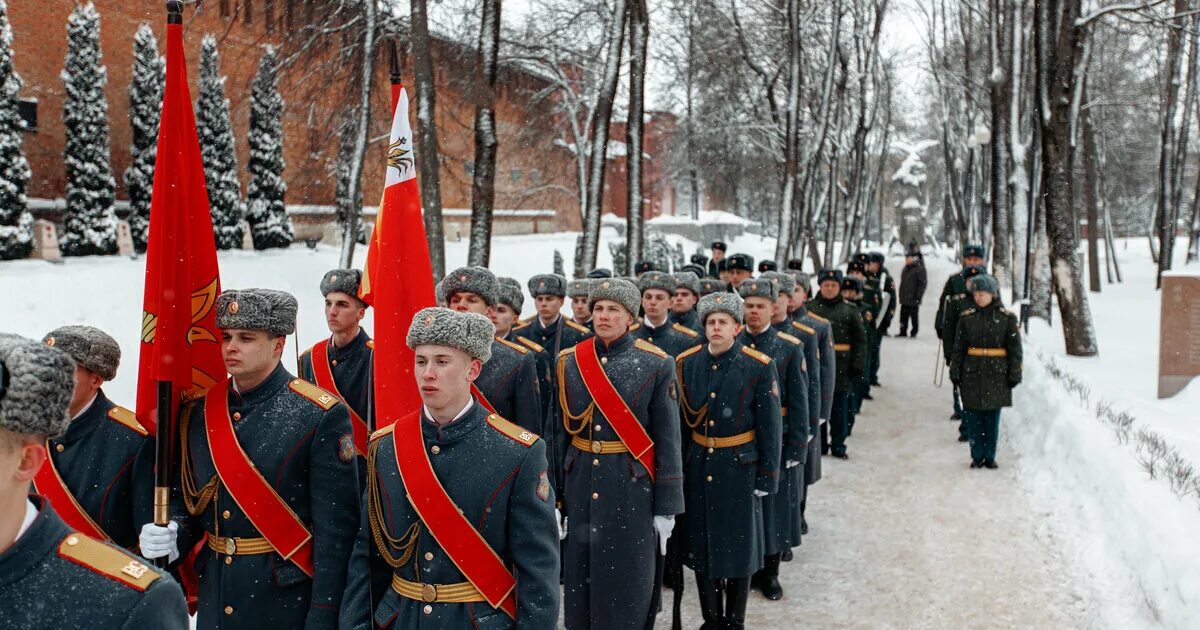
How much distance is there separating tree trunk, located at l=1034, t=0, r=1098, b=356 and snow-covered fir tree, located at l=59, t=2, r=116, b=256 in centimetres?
1883

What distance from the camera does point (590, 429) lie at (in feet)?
17.7

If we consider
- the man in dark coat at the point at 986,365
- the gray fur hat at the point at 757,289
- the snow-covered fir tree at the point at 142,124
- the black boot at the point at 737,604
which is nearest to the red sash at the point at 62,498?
the black boot at the point at 737,604

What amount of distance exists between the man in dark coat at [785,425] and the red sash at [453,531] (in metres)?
3.71

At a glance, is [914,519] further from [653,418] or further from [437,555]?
[437,555]

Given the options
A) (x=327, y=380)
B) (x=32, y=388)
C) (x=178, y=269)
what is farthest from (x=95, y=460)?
(x=327, y=380)

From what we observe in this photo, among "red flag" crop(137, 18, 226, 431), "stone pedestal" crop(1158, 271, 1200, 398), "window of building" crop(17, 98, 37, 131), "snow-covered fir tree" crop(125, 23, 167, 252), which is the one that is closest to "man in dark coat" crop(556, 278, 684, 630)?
"red flag" crop(137, 18, 226, 431)

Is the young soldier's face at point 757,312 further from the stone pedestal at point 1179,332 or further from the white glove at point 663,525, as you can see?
the stone pedestal at point 1179,332

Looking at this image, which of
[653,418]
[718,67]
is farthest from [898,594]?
[718,67]

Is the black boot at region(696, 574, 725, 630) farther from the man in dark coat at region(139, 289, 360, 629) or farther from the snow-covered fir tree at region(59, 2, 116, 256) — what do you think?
the snow-covered fir tree at region(59, 2, 116, 256)

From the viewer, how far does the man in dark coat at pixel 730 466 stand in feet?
19.4

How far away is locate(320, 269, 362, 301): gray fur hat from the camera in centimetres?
575

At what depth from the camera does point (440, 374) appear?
3.21 metres

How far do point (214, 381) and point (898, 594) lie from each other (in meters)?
5.08

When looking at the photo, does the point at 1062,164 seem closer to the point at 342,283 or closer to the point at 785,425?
the point at 785,425
